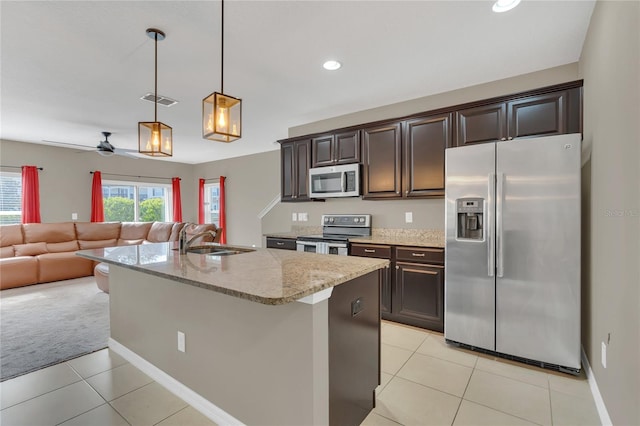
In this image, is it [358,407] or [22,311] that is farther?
[22,311]

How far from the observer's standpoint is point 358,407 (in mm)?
1778

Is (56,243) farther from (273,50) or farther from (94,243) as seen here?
(273,50)

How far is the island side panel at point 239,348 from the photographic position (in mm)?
1451

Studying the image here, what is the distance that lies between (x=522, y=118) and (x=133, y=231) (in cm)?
728

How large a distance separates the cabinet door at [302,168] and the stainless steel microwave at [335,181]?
5.8 inches

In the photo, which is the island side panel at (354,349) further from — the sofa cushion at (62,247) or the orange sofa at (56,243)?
the sofa cushion at (62,247)

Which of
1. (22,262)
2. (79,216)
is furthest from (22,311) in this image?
(79,216)

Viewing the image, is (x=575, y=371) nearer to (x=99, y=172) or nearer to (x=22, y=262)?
(x=22, y=262)

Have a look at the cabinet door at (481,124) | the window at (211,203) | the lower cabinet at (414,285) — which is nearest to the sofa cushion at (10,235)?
the window at (211,203)

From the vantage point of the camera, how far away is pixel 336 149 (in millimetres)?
4188

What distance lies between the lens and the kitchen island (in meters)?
1.44

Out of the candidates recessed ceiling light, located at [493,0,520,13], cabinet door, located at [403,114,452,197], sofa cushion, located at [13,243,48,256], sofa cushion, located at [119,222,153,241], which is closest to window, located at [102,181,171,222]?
sofa cushion, located at [119,222,153,241]

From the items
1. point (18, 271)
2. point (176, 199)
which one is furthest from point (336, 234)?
point (176, 199)

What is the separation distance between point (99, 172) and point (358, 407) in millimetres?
7461
